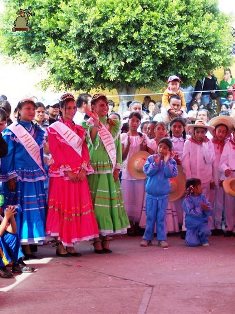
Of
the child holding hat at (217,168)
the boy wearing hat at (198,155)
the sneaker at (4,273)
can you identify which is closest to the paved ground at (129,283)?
the sneaker at (4,273)

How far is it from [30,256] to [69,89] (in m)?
15.1

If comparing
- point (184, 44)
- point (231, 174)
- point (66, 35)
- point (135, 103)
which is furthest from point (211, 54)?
point (231, 174)

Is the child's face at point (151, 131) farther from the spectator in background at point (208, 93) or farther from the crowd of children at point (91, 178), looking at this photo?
the spectator in background at point (208, 93)

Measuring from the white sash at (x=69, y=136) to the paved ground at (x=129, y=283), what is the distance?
4.16 feet

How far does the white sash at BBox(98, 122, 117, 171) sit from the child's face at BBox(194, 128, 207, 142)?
5.46 feet

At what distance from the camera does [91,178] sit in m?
8.19

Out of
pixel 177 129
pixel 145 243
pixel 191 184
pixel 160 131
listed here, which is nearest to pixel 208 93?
pixel 177 129

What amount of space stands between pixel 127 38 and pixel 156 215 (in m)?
12.8

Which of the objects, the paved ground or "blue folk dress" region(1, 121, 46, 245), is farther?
"blue folk dress" region(1, 121, 46, 245)

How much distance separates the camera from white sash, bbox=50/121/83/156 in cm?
782

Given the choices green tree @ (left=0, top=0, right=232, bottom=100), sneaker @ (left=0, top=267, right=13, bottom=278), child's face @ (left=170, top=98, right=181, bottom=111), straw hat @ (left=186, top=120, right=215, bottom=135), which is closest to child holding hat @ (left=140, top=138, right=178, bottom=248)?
straw hat @ (left=186, top=120, right=215, bottom=135)

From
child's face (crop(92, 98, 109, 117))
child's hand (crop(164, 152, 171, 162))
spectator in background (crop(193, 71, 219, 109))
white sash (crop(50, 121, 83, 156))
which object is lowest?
child's hand (crop(164, 152, 171, 162))

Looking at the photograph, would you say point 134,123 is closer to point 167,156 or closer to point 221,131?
Result: point 167,156

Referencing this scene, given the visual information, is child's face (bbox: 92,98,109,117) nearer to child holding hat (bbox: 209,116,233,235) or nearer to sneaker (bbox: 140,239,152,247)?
sneaker (bbox: 140,239,152,247)
